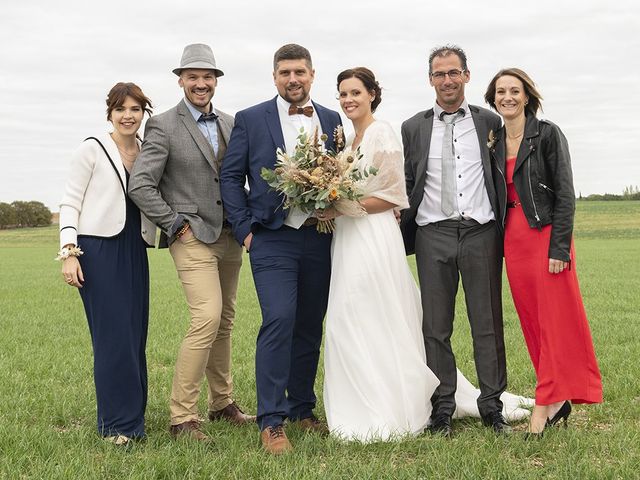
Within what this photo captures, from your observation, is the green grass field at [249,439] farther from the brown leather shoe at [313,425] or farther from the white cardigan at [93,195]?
the white cardigan at [93,195]

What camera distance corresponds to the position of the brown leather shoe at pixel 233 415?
6613 millimetres

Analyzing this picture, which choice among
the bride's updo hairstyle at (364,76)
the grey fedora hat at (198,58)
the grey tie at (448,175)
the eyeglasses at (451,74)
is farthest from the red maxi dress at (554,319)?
the grey fedora hat at (198,58)

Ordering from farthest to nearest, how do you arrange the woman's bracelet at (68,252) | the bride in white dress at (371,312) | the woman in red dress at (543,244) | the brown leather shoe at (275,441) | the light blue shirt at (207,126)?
the light blue shirt at (207,126)
the bride in white dress at (371,312)
the woman in red dress at (543,244)
the woman's bracelet at (68,252)
the brown leather shoe at (275,441)

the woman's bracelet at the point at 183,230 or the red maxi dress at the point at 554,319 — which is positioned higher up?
the woman's bracelet at the point at 183,230

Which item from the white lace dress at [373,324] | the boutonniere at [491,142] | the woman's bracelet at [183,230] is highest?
the boutonniere at [491,142]

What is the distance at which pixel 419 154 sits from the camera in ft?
20.7

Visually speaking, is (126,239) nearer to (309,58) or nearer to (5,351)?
(309,58)

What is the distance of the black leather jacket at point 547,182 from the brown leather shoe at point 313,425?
7.48ft

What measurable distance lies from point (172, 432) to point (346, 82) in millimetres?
3113

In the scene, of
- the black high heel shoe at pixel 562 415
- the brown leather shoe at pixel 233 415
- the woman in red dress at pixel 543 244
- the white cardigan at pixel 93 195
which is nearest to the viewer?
the white cardigan at pixel 93 195

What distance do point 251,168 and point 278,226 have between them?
21.2 inches

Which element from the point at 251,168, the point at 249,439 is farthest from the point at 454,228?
the point at 249,439

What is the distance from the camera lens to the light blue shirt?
6.32 metres

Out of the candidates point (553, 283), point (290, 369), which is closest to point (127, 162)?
point (290, 369)
